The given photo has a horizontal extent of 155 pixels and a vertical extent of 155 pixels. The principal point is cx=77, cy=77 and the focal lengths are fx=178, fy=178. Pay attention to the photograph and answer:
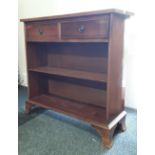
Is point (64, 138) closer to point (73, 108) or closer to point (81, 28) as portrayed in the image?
point (73, 108)

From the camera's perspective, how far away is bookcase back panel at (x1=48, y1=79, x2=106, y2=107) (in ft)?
5.54

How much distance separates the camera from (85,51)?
1676 mm

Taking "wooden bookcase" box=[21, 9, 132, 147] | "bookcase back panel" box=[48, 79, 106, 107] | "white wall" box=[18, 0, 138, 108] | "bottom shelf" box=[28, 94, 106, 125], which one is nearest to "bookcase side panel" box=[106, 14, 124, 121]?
"wooden bookcase" box=[21, 9, 132, 147]

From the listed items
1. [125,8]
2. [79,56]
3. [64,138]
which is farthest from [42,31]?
[64,138]

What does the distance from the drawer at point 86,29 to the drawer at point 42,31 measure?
4.2 inches

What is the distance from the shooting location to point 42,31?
5.23ft

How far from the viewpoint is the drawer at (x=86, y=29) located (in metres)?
1.19

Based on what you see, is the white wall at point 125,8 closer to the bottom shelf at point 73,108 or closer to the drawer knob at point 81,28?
the bottom shelf at point 73,108

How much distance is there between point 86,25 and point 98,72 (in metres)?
0.50

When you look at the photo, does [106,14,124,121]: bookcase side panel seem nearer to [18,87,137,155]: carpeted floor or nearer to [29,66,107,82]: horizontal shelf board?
[29,66,107,82]: horizontal shelf board

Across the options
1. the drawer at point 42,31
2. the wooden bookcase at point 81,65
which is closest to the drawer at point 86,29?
the wooden bookcase at point 81,65

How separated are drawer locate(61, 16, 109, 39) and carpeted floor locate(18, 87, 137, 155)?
0.79 meters

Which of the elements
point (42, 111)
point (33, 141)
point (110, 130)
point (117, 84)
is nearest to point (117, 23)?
point (117, 84)
